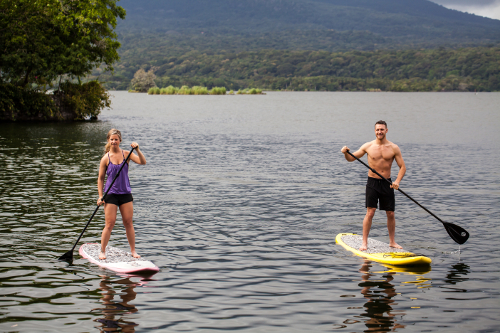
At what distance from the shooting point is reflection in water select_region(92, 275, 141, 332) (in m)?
7.54

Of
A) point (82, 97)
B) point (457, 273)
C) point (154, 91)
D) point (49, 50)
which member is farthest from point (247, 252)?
point (154, 91)

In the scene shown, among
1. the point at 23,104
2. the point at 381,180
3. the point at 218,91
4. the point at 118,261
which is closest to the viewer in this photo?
the point at 118,261

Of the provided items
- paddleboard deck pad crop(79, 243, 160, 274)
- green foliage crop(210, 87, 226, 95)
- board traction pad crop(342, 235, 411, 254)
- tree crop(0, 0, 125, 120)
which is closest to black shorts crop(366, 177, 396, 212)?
board traction pad crop(342, 235, 411, 254)

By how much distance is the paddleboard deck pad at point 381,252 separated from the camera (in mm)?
10227

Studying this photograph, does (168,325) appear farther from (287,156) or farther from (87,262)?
(287,156)

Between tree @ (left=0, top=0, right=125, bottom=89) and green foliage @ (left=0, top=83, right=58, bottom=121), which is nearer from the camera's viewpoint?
tree @ (left=0, top=0, right=125, bottom=89)

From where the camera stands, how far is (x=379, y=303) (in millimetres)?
8453

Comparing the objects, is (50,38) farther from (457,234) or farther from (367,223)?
(457,234)

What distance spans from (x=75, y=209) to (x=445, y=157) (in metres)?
20.9

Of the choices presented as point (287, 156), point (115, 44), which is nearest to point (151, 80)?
point (115, 44)

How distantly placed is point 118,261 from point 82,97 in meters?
45.7

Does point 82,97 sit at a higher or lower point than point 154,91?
lower

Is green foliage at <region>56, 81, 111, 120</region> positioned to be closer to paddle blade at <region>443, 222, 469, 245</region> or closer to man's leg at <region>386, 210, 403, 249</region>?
man's leg at <region>386, 210, 403, 249</region>

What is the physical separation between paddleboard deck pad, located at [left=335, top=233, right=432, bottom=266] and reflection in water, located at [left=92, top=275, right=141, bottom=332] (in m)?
4.62
